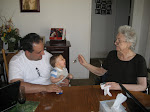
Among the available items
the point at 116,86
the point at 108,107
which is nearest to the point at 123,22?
the point at 116,86

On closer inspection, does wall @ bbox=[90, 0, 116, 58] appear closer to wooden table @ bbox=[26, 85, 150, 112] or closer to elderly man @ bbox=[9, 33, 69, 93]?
elderly man @ bbox=[9, 33, 69, 93]

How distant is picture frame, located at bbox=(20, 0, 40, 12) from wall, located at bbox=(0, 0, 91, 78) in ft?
0.27

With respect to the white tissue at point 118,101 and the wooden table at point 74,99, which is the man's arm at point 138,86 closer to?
the wooden table at point 74,99

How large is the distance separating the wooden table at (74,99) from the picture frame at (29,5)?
7.21 ft

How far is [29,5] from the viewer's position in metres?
2.99

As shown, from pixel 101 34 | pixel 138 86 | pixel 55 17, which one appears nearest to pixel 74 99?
pixel 138 86

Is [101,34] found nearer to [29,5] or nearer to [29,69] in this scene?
[29,5]

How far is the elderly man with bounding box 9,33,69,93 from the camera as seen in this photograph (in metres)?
1.38

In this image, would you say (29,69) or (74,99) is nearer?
(74,99)

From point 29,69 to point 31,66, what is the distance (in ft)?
0.13

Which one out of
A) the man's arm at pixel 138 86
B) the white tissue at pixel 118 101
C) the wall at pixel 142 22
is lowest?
the man's arm at pixel 138 86

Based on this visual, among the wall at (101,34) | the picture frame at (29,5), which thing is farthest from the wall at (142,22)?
the picture frame at (29,5)

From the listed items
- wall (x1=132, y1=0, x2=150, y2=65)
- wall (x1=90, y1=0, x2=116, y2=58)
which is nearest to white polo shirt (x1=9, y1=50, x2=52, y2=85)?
wall (x1=132, y1=0, x2=150, y2=65)

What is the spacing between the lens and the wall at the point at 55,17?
3.02 meters
